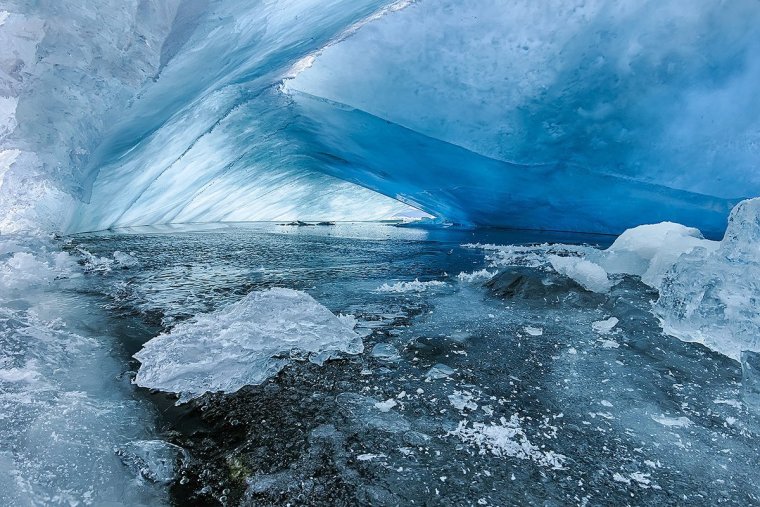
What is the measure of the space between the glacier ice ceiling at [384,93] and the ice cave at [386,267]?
37mm

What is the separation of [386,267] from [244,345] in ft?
9.99

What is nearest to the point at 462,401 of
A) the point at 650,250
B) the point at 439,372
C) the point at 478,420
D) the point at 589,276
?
the point at 478,420

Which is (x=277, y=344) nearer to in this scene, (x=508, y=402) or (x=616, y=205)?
(x=508, y=402)

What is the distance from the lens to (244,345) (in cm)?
192

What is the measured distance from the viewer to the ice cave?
4.03 ft

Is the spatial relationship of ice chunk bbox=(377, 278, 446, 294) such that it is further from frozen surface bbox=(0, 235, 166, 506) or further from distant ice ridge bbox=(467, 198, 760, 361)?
frozen surface bbox=(0, 235, 166, 506)

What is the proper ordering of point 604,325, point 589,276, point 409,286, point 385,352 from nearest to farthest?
1. point 385,352
2. point 604,325
3. point 589,276
4. point 409,286

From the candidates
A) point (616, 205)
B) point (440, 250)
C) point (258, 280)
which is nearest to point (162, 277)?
point (258, 280)

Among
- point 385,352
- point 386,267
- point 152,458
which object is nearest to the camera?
point 152,458

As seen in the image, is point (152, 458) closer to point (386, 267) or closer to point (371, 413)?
point (371, 413)

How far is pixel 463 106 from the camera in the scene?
20.6 feet

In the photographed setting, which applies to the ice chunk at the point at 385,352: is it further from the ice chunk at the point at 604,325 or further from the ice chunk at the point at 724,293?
the ice chunk at the point at 724,293

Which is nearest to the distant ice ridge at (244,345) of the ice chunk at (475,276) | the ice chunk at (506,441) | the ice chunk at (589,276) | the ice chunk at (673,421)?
the ice chunk at (506,441)

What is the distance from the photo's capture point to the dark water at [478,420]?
111 cm
